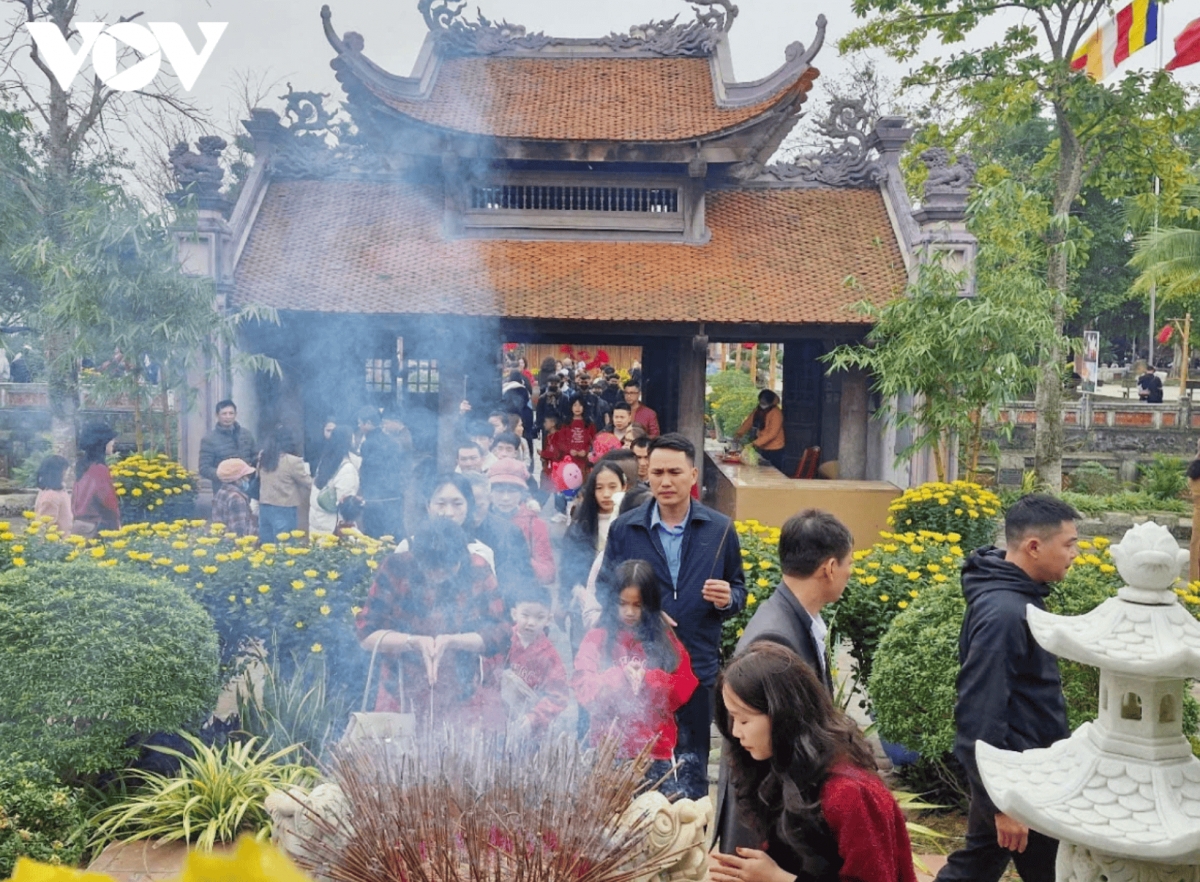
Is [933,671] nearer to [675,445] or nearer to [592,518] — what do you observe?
[675,445]

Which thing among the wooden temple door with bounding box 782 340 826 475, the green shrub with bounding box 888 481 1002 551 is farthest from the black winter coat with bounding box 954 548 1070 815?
the wooden temple door with bounding box 782 340 826 475

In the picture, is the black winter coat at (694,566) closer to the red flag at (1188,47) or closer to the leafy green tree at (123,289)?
the leafy green tree at (123,289)

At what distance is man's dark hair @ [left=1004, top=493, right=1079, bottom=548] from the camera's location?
3.20 m

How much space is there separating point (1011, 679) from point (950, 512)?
6.28 meters

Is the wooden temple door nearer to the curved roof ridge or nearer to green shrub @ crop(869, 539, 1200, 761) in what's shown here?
the curved roof ridge

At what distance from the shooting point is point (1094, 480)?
17156mm

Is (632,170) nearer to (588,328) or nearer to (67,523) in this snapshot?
(588,328)

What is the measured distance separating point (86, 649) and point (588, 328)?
8592mm

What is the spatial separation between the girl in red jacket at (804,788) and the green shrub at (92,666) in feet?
8.30

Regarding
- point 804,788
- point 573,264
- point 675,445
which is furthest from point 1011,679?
point 573,264

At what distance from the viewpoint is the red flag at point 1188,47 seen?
13336mm

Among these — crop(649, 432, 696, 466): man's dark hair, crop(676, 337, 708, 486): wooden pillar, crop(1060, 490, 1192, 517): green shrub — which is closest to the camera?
crop(649, 432, 696, 466): man's dark hair

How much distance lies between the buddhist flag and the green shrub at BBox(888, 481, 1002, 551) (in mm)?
6732

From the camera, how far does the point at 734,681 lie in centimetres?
234
